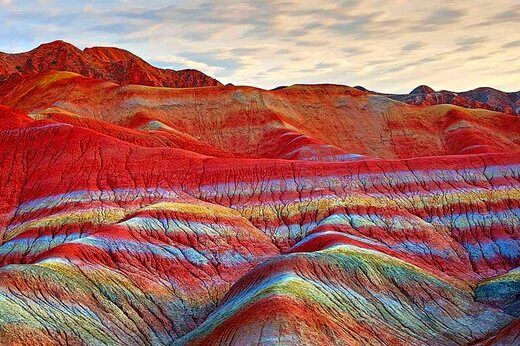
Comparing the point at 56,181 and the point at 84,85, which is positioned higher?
the point at 84,85

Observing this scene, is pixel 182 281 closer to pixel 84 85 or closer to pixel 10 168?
pixel 10 168

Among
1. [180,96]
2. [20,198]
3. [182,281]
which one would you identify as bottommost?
[182,281]

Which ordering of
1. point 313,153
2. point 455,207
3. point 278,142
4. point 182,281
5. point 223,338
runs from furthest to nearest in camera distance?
1. point 278,142
2. point 313,153
3. point 455,207
4. point 182,281
5. point 223,338

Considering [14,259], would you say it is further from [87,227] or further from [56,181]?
[56,181]

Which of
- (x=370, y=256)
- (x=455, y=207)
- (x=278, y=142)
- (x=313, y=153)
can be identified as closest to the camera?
(x=370, y=256)

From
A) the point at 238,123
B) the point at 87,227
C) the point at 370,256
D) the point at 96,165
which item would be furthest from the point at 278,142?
the point at 370,256

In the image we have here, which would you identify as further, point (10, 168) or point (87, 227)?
point (10, 168)
